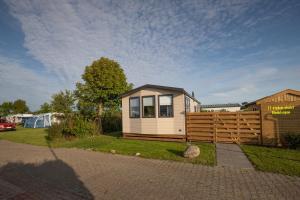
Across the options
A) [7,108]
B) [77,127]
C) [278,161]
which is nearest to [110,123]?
[77,127]

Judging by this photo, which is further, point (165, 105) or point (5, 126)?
point (5, 126)

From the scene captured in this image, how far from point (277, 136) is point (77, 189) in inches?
377

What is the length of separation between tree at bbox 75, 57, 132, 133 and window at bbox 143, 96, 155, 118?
7.12m

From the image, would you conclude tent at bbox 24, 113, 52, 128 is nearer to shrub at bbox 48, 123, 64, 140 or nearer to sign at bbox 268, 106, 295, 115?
shrub at bbox 48, 123, 64, 140

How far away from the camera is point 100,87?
20.2 m

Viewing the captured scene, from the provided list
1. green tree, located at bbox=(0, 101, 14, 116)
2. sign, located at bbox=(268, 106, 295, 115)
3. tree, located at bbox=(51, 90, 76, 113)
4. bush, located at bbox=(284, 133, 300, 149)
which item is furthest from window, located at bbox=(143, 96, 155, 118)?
green tree, located at bbox=(0, 101, 14, 116)

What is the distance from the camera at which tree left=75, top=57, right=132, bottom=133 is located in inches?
789

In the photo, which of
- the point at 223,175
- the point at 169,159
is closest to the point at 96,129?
the point at 169,159

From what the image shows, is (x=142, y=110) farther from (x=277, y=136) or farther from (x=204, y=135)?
(x=277, y=136)

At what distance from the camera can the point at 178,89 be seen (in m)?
12.1

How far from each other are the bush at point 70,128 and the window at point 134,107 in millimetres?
3903

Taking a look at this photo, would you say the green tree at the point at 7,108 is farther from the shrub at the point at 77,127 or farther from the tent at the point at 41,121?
the shrub at the point at 77,127

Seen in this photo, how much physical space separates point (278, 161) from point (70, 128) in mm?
12848

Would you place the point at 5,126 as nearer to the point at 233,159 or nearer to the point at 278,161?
the point at 233,159
